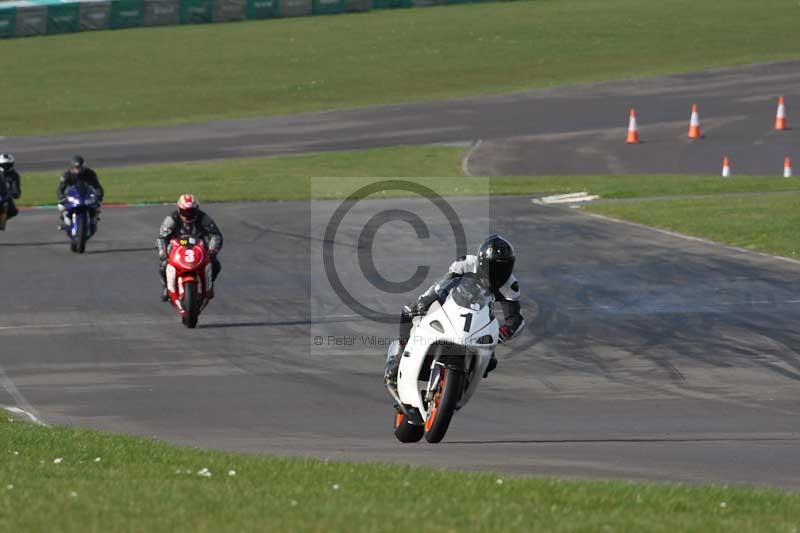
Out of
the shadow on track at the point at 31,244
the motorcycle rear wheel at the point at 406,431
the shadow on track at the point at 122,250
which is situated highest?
the motorcycle rear wheel at the point at 406,431

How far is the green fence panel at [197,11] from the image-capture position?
63125mm

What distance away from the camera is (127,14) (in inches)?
2448

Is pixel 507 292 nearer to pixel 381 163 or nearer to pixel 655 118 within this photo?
pixel 381 163

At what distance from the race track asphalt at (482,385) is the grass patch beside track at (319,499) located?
1.47 m

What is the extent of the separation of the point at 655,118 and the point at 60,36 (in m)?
29.3

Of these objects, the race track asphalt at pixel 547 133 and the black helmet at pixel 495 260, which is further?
the race track asphalt at pixel 547 133

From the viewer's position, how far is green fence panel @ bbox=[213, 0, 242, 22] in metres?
63.5

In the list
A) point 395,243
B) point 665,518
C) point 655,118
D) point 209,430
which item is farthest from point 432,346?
point 655,118

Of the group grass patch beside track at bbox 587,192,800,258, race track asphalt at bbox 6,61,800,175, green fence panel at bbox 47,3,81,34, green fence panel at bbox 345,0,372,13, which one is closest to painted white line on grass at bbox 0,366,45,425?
grass patch beside track at bbox 587,192,800,258

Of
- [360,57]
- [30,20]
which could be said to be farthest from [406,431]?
[30,20]

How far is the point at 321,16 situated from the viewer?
64562 millimetres

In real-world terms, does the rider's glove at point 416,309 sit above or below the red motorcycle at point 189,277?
above

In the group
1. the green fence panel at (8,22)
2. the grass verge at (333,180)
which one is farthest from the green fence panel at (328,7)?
the grass verge at (333,180)

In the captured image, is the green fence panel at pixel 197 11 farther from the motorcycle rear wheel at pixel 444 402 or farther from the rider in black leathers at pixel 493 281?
the motorcycle rear wheel at pixel 444 402
